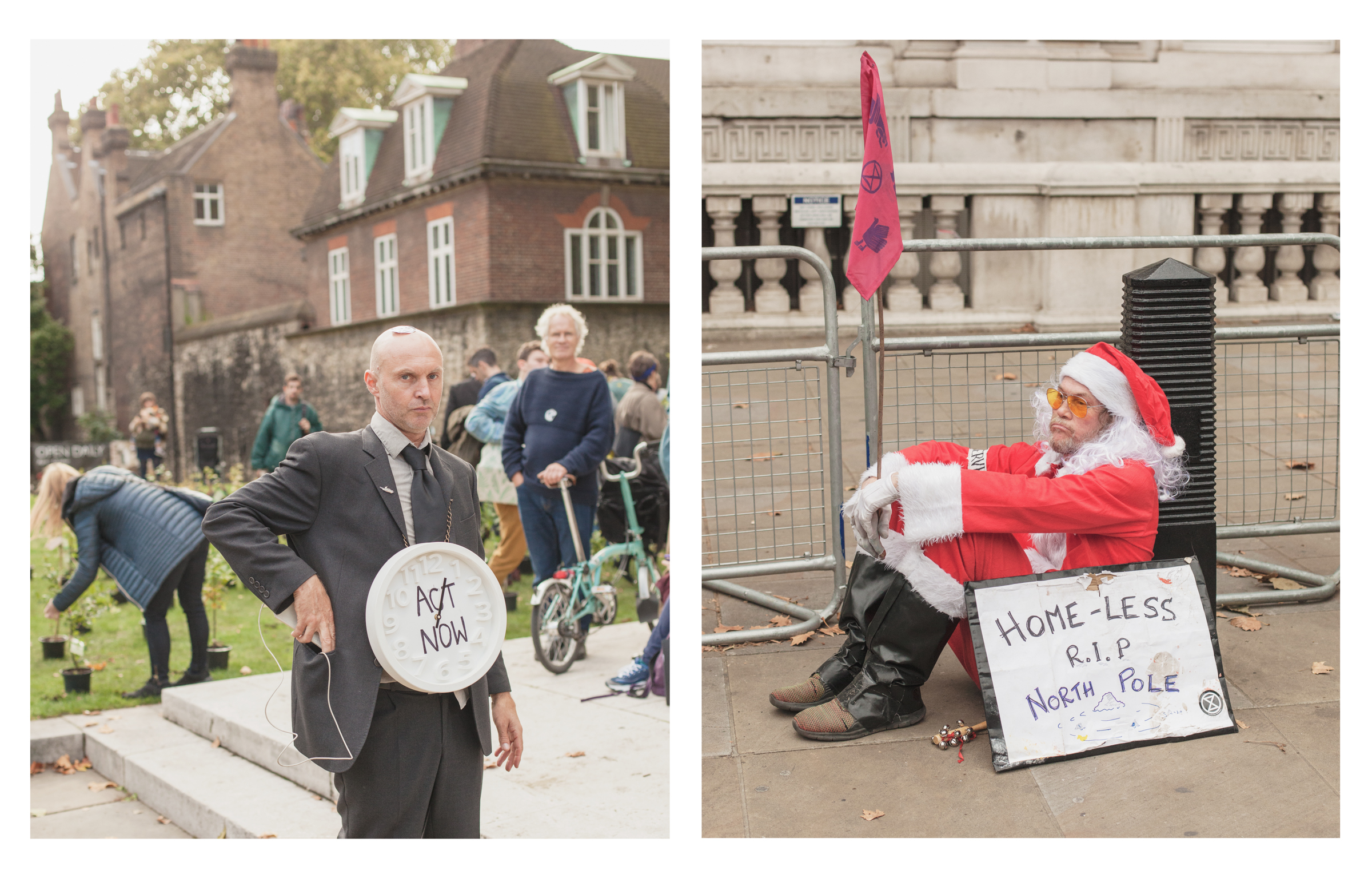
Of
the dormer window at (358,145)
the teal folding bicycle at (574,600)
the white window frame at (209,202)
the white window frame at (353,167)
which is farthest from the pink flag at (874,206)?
the white window frame at (209,202)

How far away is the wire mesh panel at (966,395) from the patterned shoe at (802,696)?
1323 mm

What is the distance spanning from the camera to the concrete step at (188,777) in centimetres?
417

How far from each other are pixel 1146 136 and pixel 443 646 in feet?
28.8

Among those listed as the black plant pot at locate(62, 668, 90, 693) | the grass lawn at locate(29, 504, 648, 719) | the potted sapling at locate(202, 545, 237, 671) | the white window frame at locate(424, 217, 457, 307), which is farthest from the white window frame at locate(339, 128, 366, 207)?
the black plant pot at locate(62, 668, 90, 693)

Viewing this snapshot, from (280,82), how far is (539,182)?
14.6 m

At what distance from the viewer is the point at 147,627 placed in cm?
588

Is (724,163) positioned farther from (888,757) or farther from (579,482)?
(888,757)

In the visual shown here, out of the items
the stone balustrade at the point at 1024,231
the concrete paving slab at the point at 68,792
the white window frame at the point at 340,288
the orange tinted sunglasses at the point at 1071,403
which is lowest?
the concrete paving slab at the point at 68,792

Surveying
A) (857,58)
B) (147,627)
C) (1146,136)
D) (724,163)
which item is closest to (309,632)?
(147,627)

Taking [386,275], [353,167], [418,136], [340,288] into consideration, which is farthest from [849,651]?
[340,288]

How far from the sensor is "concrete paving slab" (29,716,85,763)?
5371 millimetres

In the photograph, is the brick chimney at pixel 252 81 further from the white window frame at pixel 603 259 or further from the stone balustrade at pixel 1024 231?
the stone balustrade at pixel 1024 231

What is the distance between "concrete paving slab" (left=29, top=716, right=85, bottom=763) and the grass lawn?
1.10 ft

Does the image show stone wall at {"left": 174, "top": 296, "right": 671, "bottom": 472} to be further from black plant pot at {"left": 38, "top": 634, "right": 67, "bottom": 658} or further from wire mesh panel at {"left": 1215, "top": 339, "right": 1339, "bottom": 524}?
wire mesh panel at {"left": 1215, "top": 339, "right": 1339, "bottom": 524}
